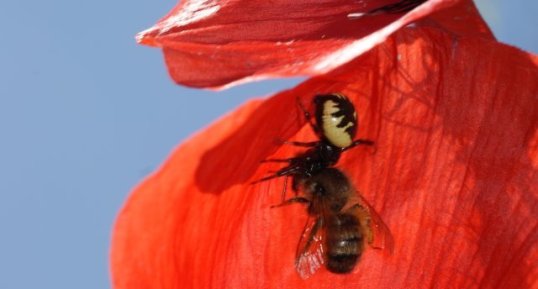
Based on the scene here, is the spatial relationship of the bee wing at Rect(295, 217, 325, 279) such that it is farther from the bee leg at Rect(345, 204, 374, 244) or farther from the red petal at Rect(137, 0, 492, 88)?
the red petal at Rect(137, 0, 492, 88)

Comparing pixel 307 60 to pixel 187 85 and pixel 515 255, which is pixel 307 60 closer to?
pixel 187 85

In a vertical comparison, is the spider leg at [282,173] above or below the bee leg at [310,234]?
above

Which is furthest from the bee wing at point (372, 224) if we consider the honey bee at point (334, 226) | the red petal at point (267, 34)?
the red petal at point (267, 34)

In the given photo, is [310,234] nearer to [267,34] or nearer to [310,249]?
[310,249]

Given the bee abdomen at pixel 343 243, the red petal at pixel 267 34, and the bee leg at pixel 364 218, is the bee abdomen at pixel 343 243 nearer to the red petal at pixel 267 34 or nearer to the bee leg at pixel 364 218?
the bee leg at pixel 364 218

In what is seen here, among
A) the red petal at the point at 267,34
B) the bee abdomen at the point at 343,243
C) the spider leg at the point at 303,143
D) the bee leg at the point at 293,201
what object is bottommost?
the bee abdomen at the point at 343,243

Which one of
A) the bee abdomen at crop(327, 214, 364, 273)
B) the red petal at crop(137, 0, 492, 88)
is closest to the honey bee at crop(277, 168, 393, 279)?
the bee abdomen at crop(327, 214, 364, 273)

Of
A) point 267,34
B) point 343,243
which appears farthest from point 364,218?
point 267,34

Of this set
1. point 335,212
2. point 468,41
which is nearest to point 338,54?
point 468,41
